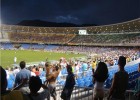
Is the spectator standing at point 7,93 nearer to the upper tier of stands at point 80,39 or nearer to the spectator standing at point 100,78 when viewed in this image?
the spectator standing at point 100,78

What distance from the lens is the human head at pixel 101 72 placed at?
6.20 meters

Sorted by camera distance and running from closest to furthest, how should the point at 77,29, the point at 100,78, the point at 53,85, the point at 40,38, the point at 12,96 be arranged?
the point at 12,96 → the point at 100,78 → the point at 53,85 → the point at 77,29 → the point at 40,38

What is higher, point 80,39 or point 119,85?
point 80,39

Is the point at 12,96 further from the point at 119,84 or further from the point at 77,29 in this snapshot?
the point at 77,29

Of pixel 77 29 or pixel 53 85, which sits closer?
pixel 53 85

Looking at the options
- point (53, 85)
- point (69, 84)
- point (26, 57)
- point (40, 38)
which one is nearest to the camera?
point (69, 84)

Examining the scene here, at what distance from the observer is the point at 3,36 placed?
3782 inches

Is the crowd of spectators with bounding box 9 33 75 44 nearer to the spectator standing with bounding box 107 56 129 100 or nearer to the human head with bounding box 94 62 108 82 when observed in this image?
the human head with bounding box 94 62 108 82

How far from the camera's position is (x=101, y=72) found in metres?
6.25

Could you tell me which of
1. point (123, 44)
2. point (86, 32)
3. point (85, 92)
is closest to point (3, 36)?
point (86, 32)

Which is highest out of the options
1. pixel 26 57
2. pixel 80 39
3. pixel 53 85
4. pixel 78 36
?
pixel 78 36

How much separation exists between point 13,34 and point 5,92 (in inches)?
3758

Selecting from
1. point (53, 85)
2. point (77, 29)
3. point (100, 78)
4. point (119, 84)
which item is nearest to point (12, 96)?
point (119, 84)

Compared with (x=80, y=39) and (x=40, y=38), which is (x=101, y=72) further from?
(x=40, y=38)
